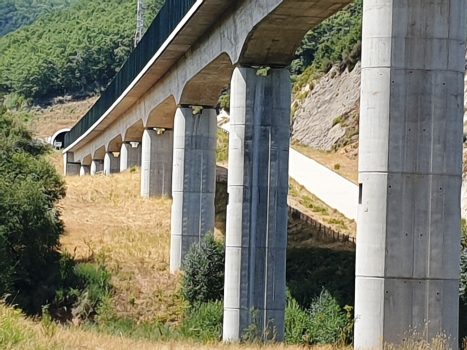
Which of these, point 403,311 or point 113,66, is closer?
point 403,311

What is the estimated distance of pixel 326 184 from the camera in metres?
47.1

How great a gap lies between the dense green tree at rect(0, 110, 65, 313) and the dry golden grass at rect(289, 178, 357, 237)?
11011mm

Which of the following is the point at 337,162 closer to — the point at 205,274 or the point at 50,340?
the point at 205,274

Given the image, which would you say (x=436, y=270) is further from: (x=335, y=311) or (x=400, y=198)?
(x=335, y=311)

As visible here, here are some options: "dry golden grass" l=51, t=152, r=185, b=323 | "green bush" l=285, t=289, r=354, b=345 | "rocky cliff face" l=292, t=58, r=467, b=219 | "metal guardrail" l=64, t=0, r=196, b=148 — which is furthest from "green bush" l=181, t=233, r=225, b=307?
"rocky cliff face" l=292, t=58, r=467, b=219

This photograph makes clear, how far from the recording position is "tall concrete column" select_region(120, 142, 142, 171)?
188 feet

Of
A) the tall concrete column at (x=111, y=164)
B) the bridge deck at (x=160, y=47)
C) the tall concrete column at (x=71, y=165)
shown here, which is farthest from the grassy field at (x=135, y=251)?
the tall concrete column at (x=71, y=165)

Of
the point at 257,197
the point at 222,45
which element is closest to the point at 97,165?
the point at 222,45

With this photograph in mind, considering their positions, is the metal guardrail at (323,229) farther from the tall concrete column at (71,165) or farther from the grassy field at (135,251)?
the tall concrete column at (71,165)

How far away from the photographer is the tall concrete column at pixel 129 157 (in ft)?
188

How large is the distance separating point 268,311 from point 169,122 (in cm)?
2233

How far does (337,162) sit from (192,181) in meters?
22.4

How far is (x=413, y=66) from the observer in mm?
16297

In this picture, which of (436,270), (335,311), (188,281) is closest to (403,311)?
(436,270)
